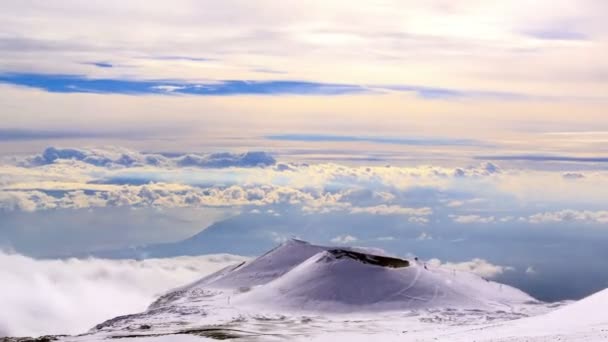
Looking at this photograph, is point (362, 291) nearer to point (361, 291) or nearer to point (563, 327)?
point (361, 291)

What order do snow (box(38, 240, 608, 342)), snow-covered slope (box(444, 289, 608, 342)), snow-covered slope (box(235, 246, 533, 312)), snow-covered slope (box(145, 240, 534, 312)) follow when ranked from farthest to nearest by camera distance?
snow-covered slope (box(145, 240, 534, 312))
snow-covered slope (box(235, 246, 533, 312))
snow (box(38, 240, 608, 342))
snow-covered slope (box(444, 289, 608, 342))

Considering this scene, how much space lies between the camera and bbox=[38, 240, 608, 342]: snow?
382 feet

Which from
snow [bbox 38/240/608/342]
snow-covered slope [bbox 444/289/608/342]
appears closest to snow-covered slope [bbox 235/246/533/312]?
snow [bbox 38/240/608/342]

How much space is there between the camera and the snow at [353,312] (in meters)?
116

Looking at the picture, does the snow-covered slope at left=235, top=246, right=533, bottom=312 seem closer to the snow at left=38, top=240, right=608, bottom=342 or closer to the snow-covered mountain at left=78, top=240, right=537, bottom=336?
the snow-covered mountain at left=78, top=240, right=537, bottom=336

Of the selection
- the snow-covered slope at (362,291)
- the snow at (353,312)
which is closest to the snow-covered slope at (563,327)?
the snow at (353,312)

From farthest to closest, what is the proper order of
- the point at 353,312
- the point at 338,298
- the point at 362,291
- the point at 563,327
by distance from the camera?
the point at 362,291, the point at 338,298, the point at 353,312, the point at 563,327

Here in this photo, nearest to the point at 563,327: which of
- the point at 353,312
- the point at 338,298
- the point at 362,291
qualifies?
the point at 353,312

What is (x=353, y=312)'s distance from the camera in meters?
175

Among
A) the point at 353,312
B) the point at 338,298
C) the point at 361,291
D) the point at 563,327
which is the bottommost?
the point at 353,312

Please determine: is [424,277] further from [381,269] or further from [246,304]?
[246,304]

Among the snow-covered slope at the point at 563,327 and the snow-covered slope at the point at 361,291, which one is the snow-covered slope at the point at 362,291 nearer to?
the snow-covered slope at the point at 361,291

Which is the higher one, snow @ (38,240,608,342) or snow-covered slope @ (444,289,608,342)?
snow-covered slope @ (444,289,608,342)

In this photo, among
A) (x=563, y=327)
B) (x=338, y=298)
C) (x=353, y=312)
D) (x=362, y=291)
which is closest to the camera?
(x=563, y=327)
